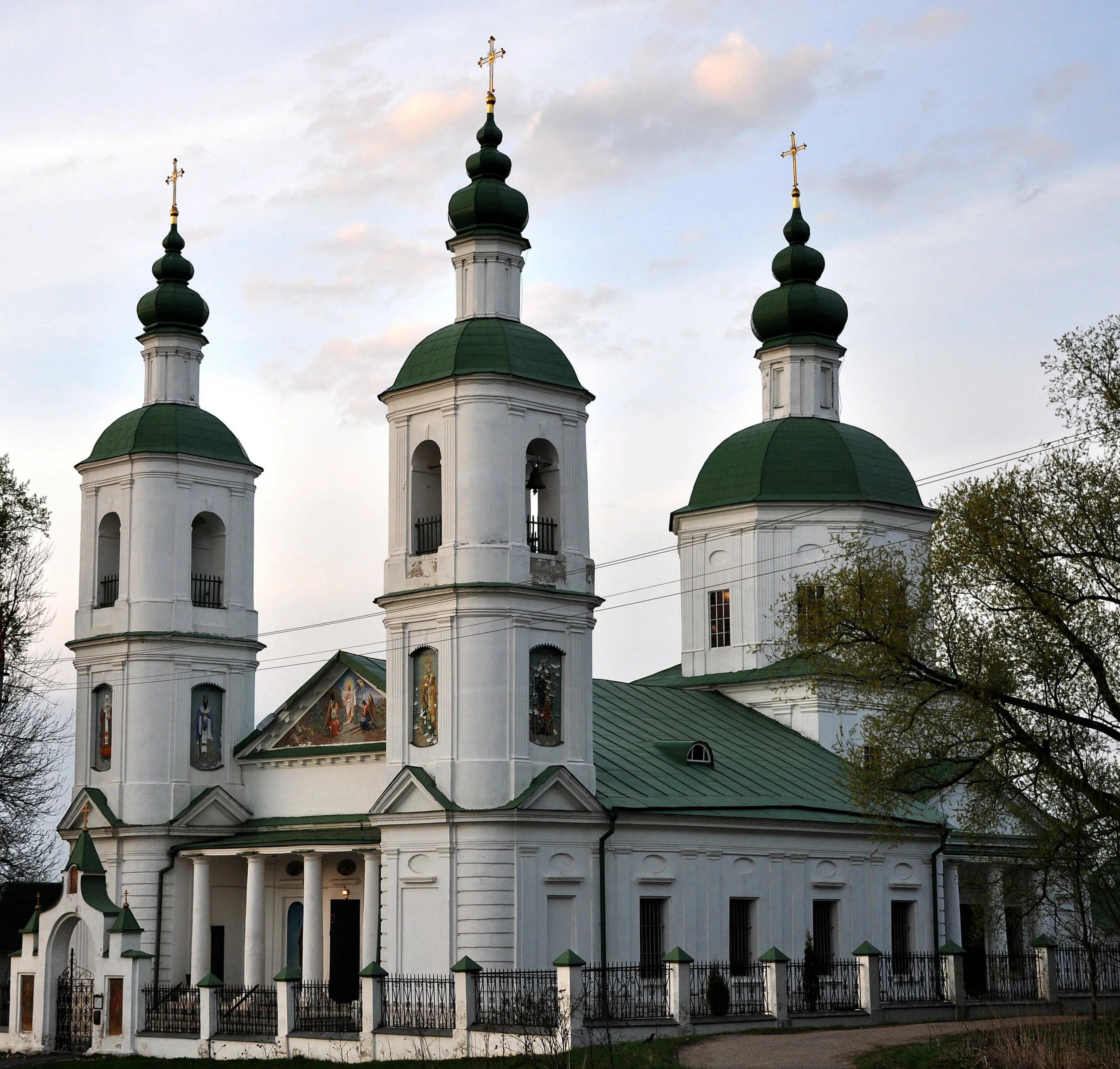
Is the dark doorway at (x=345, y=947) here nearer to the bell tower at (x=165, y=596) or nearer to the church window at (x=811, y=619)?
the bell tower at (x=165, y=596)

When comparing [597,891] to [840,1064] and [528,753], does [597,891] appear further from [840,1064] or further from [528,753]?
[840,1064]

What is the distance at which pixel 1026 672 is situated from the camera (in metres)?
24.1

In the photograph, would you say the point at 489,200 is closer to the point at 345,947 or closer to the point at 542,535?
the point at 542,535

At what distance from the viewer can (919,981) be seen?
1196 inches

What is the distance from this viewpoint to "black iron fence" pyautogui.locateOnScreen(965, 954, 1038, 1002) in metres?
32.1

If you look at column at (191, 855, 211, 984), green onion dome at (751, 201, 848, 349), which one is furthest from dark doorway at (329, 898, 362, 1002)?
green onion dome at (751, 201, 848, 349)

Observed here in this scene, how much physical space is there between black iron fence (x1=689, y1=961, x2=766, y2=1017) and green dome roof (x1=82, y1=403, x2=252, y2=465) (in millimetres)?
13968

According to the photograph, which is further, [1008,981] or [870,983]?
[1008,981]

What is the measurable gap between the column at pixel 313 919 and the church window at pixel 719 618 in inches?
498

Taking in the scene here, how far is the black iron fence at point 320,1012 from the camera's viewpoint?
27.6 m

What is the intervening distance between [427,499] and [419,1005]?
8590 mm

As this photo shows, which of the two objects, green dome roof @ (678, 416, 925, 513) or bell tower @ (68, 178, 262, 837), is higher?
green dome roof @ (678, 416, 925, 513)

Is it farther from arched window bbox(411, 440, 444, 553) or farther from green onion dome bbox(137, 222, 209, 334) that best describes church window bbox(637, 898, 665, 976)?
green onion dome bbox(137, 222, 209, 334)

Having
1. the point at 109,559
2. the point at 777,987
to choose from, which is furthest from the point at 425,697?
the point at 109,559
